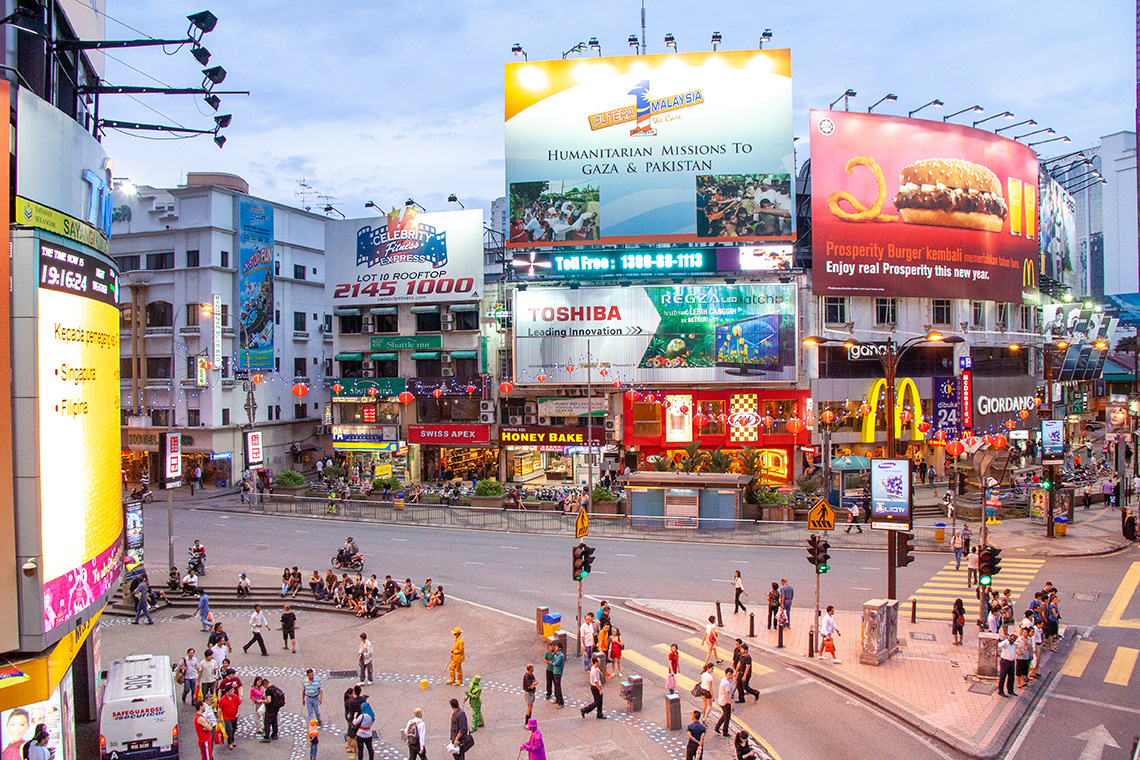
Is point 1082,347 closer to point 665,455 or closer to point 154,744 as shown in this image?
point 665,455

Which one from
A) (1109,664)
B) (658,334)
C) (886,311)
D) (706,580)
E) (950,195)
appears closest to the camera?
(1109,664)

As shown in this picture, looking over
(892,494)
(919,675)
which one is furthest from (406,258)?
(919,675)

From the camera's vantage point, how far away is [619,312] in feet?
167

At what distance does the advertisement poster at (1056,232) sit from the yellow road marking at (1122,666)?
5189 centimetres

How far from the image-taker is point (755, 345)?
4972 cm

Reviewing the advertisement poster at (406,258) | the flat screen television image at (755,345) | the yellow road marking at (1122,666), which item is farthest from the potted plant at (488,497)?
the yellow road marking at (1122,666)

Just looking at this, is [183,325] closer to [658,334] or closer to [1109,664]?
[658,334]

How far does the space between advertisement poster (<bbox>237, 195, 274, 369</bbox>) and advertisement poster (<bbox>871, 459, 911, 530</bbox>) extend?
142 feet

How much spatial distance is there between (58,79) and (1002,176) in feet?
194

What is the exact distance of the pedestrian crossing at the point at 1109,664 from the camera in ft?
61.3

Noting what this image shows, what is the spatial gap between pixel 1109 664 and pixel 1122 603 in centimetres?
641

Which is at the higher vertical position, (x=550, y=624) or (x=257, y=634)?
(x=550, y=624)

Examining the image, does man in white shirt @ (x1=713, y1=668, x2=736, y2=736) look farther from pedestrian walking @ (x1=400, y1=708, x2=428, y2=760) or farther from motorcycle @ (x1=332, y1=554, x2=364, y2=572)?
motorcycle @ (x1=332, y1=554, x2=364, y2=572)

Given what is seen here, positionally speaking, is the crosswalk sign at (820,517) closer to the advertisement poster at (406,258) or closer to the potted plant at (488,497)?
the potted plant at (488,497)
